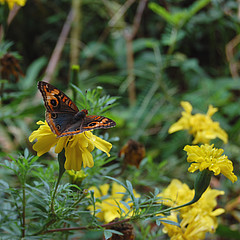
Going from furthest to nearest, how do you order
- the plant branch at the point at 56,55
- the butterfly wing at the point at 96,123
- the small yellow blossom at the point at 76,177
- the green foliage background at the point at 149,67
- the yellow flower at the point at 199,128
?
the plant branch at the point at 56,55
the green foliage background at the point at 149,67
the yellow flower at the point at 199,128
the small yellow blossom at the point at 76,177
the butterfly wing at the point at 96,123

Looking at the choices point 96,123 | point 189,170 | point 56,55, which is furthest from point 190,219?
point 56,55

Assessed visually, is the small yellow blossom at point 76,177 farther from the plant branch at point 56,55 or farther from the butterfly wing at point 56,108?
the plant branch at point 56,55

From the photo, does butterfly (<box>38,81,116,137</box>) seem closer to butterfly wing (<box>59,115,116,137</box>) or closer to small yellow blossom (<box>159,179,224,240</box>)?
butterfly wing (<box>59,115,116,137</box>)

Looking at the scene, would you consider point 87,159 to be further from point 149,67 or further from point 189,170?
point 149,67

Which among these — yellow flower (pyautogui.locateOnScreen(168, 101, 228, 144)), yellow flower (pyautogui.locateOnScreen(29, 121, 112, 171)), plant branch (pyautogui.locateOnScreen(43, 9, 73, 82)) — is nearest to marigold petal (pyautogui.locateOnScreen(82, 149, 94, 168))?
A: yellow flower (pyautogui.locateOnScreen(29, 121, 112, 171))

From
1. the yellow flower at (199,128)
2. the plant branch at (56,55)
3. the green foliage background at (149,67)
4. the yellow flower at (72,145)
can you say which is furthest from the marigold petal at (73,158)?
the plant branch at (56,55)

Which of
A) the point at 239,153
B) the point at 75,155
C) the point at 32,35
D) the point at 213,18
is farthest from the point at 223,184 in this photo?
the point at 32,35
